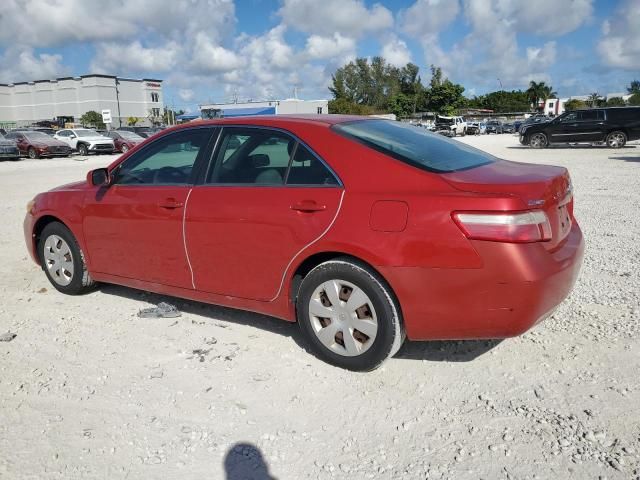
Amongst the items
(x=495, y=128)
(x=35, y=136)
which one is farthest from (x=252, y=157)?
(x=495, y=128)

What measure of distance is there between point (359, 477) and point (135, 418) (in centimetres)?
131

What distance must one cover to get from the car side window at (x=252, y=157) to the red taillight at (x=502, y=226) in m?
1.30

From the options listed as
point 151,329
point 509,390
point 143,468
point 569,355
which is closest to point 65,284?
point 151,329

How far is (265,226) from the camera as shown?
3.57 meters

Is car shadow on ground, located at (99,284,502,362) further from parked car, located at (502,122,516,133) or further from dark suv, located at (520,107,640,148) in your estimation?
parked car, located at (502,122,516,133)

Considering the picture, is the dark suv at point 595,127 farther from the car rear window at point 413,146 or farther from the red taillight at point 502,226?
the red taillight at point 502,226

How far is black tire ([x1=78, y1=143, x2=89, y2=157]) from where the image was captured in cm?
3102

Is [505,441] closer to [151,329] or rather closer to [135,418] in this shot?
[135,418]

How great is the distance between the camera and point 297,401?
316 cm

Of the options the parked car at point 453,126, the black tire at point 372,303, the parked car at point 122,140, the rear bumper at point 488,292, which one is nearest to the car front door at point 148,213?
the black tire at point 372,303

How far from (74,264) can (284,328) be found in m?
2.11

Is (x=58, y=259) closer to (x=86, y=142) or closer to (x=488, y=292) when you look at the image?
(x=488, y=292)

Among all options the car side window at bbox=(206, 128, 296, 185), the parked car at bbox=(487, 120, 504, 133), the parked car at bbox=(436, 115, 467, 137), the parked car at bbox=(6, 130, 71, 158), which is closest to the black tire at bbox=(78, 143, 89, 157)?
the parked car at bbox=(6, 130, 71, 158)

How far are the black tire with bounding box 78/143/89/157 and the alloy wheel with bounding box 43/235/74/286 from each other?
93.4 feet
